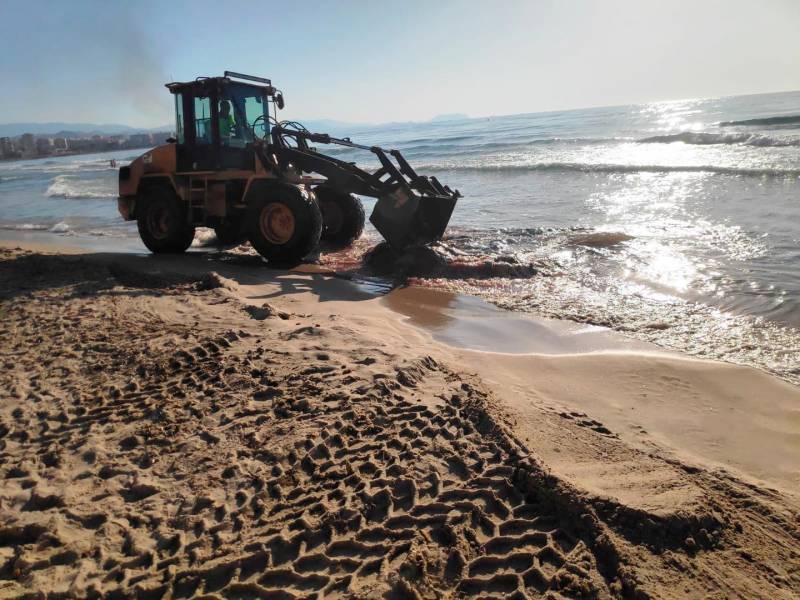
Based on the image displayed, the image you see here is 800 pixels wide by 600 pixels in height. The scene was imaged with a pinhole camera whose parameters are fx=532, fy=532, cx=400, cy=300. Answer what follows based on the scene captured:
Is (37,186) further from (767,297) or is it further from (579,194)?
(767,297)

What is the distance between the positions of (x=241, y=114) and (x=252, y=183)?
126cm

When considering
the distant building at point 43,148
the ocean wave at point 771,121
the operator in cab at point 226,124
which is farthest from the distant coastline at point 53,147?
the operator in cab at point 226,124

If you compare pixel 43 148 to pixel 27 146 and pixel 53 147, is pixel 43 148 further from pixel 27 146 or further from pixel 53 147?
pixel 27 146

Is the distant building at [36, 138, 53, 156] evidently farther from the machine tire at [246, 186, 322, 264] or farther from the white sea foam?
A: the machine tire at [246, 186, 322, 264]

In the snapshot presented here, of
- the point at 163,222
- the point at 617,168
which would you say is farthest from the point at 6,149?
the point at 617,168

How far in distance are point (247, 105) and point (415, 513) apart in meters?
8.08

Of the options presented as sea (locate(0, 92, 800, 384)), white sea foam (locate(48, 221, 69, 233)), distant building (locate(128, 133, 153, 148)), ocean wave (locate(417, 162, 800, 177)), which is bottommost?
white sea foam (locate(48, 221, 69, 233))

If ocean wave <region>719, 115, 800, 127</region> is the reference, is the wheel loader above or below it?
below

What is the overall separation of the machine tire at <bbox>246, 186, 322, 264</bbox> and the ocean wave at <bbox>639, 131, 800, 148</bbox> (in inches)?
829

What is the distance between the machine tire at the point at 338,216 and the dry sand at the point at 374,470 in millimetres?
5353

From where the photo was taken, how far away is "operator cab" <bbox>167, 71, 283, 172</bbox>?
859cm

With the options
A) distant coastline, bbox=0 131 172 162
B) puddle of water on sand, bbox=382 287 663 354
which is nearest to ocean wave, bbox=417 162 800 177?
puddle of water on sand, bbox=382 287 663 354

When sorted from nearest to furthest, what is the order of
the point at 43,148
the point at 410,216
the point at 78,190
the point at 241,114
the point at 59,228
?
1. the point at 410,216
2. the point at 241,114
3. the point at 59,228
4. the point at 78,190
5. the point at 43,148

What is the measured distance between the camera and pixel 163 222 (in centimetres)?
938
